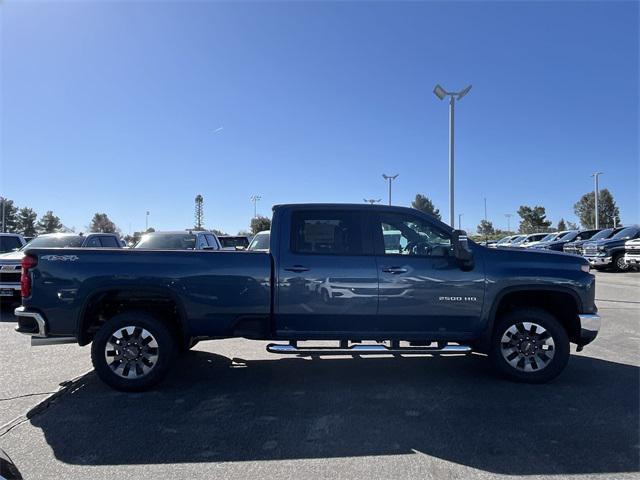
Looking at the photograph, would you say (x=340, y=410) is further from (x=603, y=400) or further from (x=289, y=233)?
(x=603, y=400)

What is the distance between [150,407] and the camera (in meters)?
4.77

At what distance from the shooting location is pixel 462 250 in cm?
525

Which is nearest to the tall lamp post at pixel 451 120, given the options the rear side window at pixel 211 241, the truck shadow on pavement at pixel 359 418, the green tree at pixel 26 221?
the rear side window at pixel 211 241

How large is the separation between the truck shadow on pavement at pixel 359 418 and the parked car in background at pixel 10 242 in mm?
10275

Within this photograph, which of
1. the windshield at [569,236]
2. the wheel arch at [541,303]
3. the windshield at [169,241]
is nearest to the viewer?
the wheel arch at [541,303]

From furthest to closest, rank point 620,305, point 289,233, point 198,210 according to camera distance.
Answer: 1. point 198,210
2. point 620,305
3. point 289,233

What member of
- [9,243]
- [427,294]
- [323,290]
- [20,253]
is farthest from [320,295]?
[9,243]

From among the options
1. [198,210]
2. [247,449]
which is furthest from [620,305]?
[198,210]

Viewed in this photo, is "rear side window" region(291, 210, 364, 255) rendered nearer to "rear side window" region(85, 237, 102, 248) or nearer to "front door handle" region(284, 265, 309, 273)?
"front door handle" region(284, 265, 309, 273)

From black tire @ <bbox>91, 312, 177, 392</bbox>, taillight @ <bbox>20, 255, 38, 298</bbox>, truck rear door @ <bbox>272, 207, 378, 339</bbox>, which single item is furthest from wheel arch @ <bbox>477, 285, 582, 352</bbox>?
taillight @ <bbox>20, 255, 38, 298</bbox>

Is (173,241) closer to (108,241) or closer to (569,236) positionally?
(108,241)

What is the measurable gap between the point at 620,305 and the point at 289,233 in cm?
995

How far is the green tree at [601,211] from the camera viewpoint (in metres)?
65.6

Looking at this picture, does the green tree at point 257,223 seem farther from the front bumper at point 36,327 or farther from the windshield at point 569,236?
the front bumper at point 36,327
